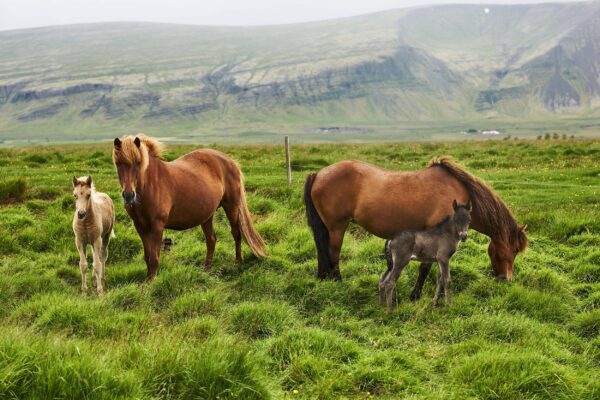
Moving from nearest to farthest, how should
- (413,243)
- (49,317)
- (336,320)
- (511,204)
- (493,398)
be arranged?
1. (493,398)
2. (49,317)
3. (336,320)
4. (413,243)
5. (511,204)

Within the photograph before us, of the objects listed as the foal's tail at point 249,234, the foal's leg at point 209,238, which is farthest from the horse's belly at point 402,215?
the foal's leg at point 209,238

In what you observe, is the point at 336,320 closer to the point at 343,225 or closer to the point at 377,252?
the point at 343,225

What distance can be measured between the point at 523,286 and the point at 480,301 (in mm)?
1100

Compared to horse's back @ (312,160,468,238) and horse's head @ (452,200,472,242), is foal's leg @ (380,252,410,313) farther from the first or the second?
horse's head @ (452,200,472,242)

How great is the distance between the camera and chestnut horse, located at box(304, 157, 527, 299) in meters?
8.45

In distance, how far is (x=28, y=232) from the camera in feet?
35.6

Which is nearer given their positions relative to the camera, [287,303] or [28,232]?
[287,303]

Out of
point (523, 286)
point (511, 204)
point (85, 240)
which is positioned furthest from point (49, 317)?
point (511, 204)

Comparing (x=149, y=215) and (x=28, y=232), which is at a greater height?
(x=149, y=215)

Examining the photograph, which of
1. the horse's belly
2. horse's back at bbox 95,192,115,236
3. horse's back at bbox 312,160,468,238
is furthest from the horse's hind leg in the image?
the horse's belly

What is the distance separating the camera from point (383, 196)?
8578mm

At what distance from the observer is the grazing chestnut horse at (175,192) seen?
8.05 metres

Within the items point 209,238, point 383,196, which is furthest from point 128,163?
point 383,196

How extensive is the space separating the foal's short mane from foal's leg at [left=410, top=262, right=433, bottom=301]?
1.31 m
